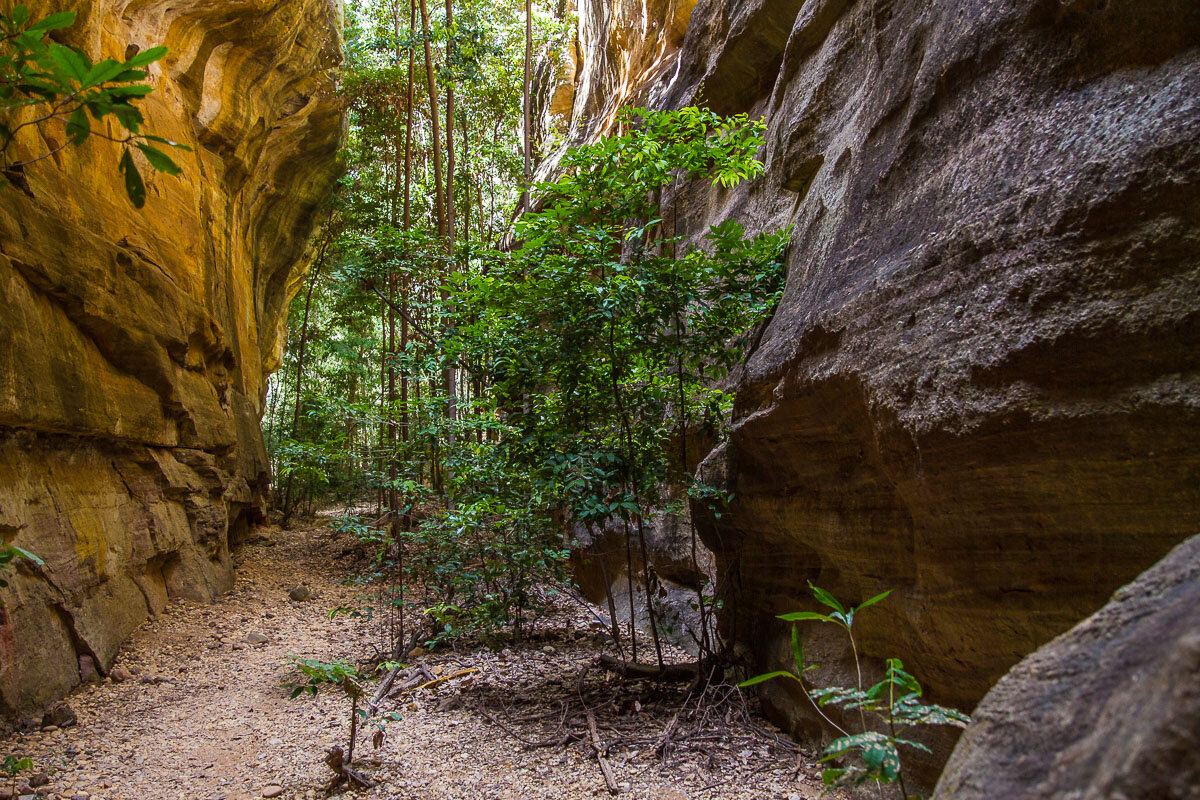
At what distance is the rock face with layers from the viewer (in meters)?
4.82

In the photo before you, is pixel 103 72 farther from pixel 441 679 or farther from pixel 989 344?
pixel 441 679

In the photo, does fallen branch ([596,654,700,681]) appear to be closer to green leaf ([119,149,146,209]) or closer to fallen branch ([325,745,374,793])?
fallen branch ([325,745,374,793])

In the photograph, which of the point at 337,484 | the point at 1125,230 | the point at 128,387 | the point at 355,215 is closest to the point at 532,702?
the point at 1125,230

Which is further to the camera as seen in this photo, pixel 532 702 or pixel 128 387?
pixel 128 387

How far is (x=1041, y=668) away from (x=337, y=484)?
1335cm

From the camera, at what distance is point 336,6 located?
12.8m

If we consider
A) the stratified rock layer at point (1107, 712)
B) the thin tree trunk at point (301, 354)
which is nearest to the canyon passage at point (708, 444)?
the stratified rock layer at point (1107, 712)

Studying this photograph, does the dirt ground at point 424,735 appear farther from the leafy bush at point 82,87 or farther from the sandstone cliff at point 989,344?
the leafy bush at point 82,87

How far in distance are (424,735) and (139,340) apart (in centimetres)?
514

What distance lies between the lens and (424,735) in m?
4.36

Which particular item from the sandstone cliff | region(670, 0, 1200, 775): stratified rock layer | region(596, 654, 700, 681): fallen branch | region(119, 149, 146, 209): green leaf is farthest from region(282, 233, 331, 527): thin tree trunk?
region(119, 149, 146, 209): green leaf

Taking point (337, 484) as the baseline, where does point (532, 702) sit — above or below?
below

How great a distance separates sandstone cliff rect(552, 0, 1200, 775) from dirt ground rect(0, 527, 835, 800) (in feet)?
2.35

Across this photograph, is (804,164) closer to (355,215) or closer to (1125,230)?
(1125,230)
